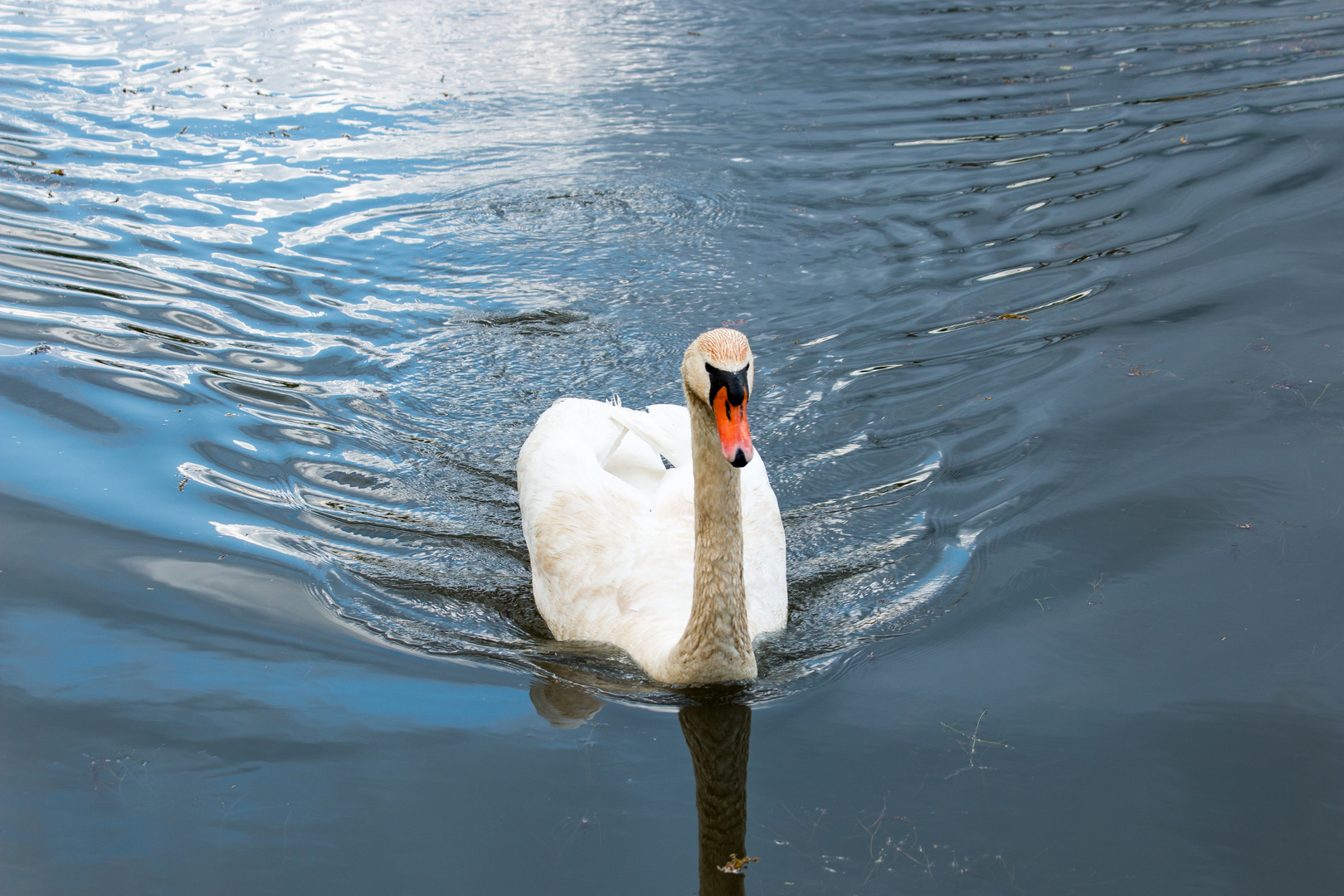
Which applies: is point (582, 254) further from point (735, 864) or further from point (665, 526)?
point (735, 864)

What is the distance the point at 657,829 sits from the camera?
3.92 metres

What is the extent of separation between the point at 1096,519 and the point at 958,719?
1905mm

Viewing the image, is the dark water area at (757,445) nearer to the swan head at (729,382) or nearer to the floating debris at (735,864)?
the floating debris at (735,864)

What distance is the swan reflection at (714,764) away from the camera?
3.77m

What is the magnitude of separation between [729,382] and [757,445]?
317 centimetres

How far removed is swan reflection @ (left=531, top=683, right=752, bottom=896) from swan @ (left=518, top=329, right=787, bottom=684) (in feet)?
0.72

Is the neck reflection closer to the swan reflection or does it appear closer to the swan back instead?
the swan reflection

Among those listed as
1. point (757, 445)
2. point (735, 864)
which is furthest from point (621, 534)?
point (735, 864)

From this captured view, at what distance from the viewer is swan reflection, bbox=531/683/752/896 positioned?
148 inches

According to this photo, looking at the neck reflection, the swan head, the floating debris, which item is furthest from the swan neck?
the floating debris

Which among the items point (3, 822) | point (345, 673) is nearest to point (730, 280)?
point (345, 673)

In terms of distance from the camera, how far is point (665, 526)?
5.69 meters

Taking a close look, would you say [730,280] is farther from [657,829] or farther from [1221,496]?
[657,829]

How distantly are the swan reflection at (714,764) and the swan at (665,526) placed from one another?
0.22 m
